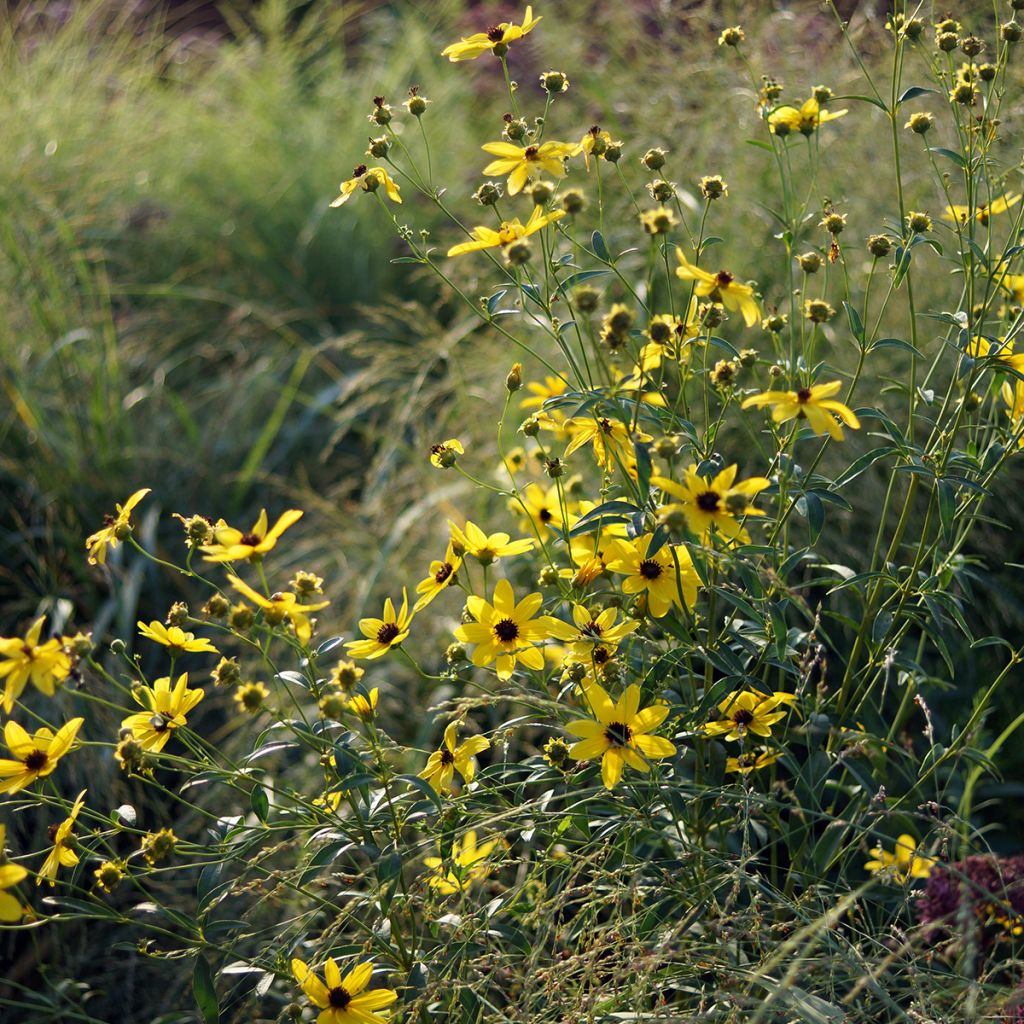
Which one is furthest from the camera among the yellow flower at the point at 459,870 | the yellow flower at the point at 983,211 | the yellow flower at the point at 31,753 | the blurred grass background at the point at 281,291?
the blurred grass background at the point at 281,291

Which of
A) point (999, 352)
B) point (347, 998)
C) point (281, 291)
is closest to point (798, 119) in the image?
point (999, 352)

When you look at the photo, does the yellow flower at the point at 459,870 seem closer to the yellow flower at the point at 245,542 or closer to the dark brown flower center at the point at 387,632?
the dark brown flower center at the point at 387,632

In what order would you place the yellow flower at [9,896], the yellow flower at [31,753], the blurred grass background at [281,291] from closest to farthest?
the yellow flower at [9,896]
the yellow flower at [31,753]
the blurred grass background at [281,291]

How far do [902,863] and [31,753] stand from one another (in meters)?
1.16

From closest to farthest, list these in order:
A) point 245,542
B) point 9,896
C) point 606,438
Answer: point 9,896
point 245,542
point 606,438

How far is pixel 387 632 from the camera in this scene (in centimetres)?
138

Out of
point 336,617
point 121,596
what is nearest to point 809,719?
point 336,617

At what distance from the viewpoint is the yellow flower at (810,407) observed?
1.17 meters

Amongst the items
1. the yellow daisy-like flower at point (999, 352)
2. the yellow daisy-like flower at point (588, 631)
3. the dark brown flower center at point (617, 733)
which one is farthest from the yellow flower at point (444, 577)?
the yellow daisy-like flower at point (999, 352)

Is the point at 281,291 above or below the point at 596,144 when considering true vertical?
below

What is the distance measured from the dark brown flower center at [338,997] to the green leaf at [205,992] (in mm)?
123

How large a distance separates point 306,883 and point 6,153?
2.80 metres

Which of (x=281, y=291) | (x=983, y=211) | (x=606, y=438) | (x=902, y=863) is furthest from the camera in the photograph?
(x=281, y=291)

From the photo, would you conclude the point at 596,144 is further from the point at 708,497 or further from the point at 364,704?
the point at 364,704
